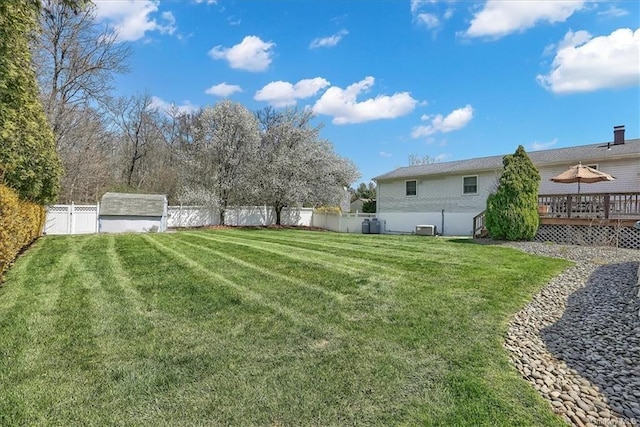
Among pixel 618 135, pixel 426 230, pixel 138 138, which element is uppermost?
pixel 138 138

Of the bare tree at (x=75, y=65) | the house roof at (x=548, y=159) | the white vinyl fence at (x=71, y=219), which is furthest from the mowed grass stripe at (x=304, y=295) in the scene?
the bare tree at (x=75, y=65)

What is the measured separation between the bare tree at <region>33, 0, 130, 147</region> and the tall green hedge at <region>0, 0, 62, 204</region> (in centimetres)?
855

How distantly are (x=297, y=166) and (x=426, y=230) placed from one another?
8.15 meters

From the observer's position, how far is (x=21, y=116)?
6.59 meters

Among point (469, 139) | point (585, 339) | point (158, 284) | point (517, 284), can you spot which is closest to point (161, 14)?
point (158, 284)

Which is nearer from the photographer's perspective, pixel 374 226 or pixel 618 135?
pixel 618 135

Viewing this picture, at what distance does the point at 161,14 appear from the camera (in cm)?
1070

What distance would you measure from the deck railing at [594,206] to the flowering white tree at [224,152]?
14.8 m

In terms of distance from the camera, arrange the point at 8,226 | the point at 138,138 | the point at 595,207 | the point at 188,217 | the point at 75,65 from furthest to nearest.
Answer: the point at 138,138, the point at 188,217, the point at 75,65, the point at 595,207, the point at 8,226

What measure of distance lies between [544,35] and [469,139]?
10758mm

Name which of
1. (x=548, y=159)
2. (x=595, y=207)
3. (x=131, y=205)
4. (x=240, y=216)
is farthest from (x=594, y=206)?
(x=131, y=205)

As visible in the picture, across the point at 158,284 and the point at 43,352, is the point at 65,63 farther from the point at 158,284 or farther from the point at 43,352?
the point at 43,352

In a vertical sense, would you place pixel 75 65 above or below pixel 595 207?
above

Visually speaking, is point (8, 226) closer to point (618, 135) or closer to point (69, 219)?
point (69, 219)
